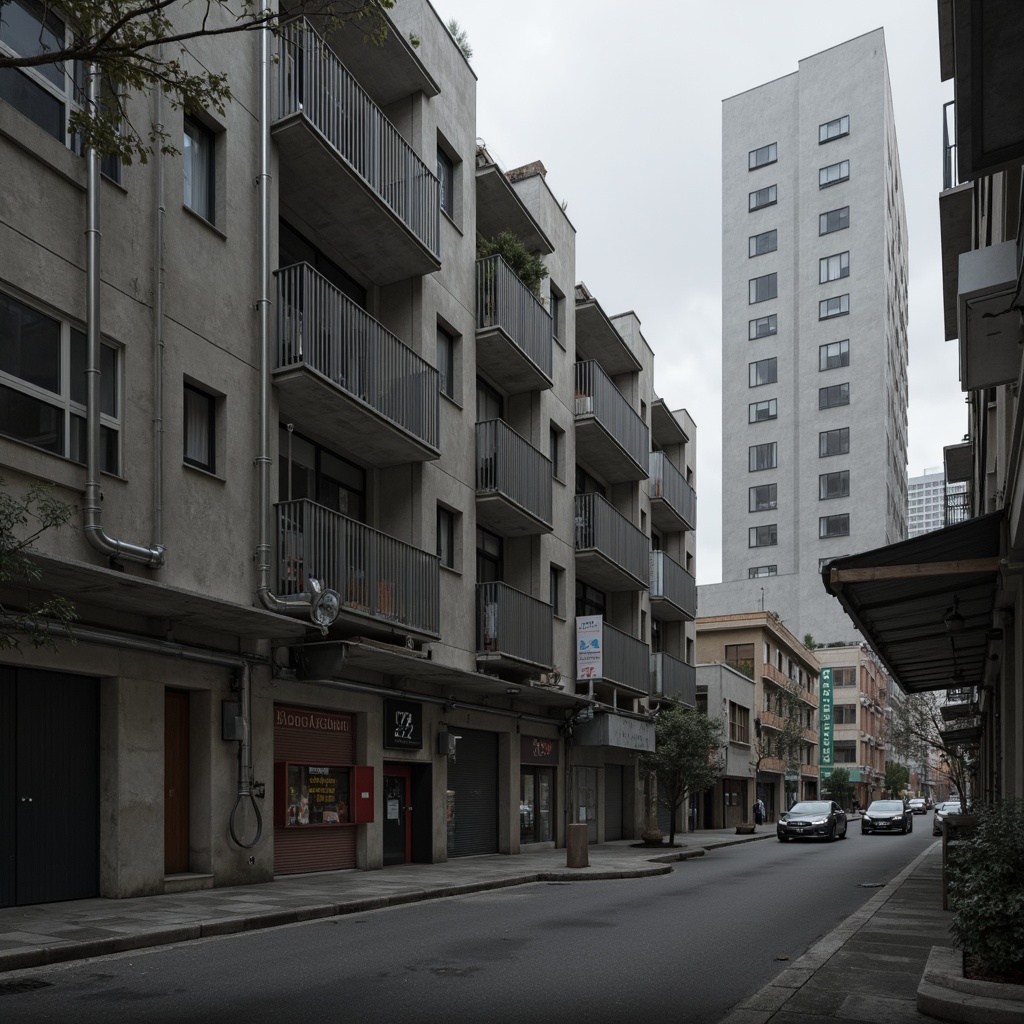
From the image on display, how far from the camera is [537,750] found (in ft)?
→ 92.3

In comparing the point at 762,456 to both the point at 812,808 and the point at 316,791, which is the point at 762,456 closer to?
the point at 812,808

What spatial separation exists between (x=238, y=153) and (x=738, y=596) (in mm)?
67623

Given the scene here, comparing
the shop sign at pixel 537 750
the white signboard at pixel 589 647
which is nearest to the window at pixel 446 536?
the shop sign at pixel 537 750

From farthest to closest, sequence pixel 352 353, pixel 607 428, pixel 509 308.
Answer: pixel 607 428 → pixel 509 308 → pixel 352 353

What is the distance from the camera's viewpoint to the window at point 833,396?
7944cm

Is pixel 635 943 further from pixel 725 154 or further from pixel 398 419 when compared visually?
pixel 725 154

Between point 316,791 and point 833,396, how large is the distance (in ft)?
220

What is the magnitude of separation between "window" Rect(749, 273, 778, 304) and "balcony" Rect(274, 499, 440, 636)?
68031mm

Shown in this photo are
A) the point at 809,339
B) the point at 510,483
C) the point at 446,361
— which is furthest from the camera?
the point at 809,339

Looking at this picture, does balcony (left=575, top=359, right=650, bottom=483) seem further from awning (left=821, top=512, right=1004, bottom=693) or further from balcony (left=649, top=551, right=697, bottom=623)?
awning (left=821, top=512, right=1004, bottom=693)

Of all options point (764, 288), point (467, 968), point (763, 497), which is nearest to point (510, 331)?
point (467, 968)

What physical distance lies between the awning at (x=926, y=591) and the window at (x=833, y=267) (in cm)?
6385

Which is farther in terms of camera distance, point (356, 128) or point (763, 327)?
point (763, 327)

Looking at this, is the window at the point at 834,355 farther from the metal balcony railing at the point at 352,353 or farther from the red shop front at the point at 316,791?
the red shop front at the point at 316,791
